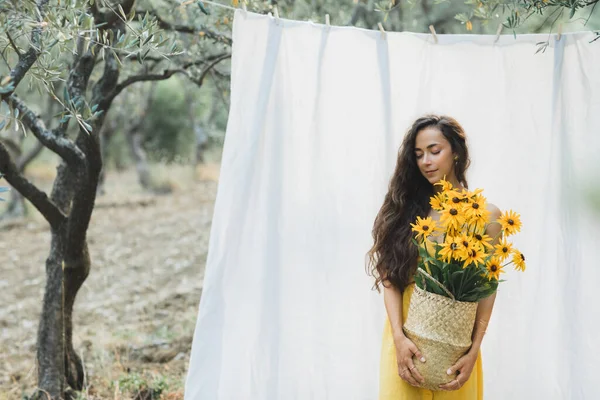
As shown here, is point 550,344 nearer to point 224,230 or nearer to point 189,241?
point 224,230

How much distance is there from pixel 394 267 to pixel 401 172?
0.38 meters

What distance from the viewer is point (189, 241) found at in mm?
8672

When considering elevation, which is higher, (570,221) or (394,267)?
(570,221)

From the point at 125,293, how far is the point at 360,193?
14.1 feet

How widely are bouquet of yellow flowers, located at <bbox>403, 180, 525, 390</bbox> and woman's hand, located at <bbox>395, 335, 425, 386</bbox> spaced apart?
20 mm

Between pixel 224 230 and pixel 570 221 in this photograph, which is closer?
pixel 224 230

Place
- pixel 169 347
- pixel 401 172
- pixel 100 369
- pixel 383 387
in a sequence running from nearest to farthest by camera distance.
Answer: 1. pixel 383 387
2. pixel 401 172
3. pixel 100 369
4. pixel 169 347

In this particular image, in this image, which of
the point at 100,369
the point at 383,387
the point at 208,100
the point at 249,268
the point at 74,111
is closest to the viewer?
the point at 74,111

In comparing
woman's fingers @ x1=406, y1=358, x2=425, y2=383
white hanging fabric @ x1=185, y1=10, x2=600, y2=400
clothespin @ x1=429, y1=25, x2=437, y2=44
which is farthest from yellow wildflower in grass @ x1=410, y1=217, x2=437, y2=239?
clothespin @ x1=429, y1=25, x2=437, y2=44

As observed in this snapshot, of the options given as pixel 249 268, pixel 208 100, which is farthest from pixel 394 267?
pixel 208 100

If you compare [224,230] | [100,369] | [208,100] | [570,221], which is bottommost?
[100,369]

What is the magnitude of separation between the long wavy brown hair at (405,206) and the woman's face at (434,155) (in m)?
0.03

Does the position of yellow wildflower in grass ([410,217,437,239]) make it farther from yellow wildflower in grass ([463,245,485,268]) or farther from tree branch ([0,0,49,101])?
tree branch ([0,0,49,101])

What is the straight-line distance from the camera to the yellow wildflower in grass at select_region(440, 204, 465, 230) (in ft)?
7.04
